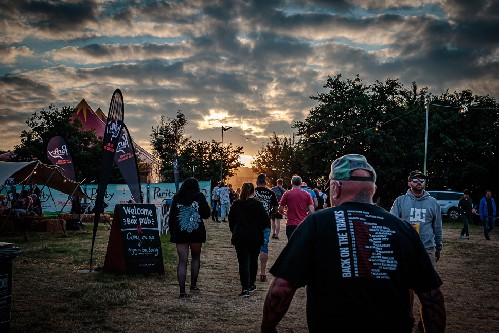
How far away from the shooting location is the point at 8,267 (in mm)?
4547

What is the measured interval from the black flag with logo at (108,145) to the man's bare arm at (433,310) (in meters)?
8.24

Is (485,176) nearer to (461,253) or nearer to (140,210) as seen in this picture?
(461,253)

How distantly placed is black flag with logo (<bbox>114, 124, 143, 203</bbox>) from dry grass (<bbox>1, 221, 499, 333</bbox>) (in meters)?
2.02

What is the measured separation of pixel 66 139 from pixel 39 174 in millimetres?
22808

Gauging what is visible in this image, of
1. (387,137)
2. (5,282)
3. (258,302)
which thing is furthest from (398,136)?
(5,282)

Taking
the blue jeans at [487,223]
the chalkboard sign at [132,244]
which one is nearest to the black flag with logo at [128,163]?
the chalkboard sign at [132,244]

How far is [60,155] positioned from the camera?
70.7 feet

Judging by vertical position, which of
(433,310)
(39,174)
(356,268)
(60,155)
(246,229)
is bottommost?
(433,310)

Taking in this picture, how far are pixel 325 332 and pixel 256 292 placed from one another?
6.17m

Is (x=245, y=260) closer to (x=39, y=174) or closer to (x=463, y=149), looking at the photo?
(x=39, y=174)

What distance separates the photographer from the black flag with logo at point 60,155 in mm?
21359

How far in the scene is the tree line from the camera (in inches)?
1555

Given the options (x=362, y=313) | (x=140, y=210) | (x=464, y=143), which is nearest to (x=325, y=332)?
(x=362, y=313)

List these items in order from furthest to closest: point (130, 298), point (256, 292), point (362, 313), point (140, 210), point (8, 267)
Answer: point (140, 210) → point (256, 292) → point (130, 298) → point (8, 267) → point (362, 313)
